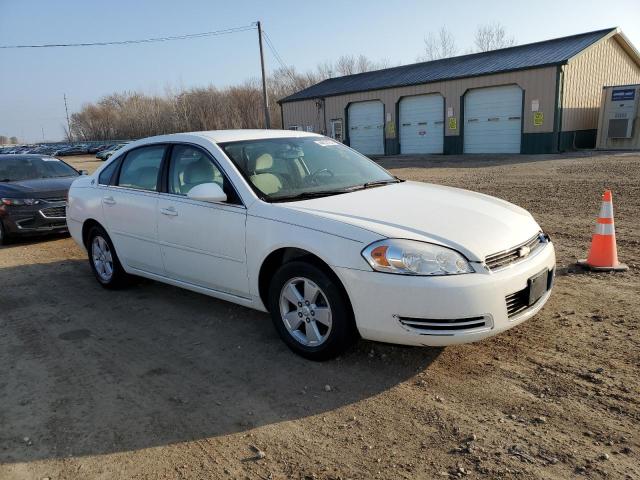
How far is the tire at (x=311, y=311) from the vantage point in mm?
3463

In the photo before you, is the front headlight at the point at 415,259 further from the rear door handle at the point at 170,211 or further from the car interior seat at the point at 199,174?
the rear door handle at the point at 170,211

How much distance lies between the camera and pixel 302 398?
3279mm

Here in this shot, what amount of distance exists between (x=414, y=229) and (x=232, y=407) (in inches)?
63.3

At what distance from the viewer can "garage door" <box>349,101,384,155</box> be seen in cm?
3014

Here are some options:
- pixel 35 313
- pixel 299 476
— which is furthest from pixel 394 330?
pixel 35 313

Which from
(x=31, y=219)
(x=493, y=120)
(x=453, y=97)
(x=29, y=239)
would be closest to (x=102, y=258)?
(x=31, y=219)

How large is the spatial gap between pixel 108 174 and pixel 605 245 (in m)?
5.37

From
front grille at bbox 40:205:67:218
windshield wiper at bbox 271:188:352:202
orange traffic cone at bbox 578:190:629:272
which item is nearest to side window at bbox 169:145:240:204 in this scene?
windshield wiper at bbox 271:188:352:202

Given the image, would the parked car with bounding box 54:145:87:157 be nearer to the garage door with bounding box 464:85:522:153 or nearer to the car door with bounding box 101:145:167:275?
the garage door with bounding box 464:85:522:153

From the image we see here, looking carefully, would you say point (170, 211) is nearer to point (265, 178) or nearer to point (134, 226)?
point (134, 226)

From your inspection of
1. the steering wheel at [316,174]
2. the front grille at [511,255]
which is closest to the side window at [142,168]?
the steering wheel at [316,174]

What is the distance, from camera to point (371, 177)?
4754mm

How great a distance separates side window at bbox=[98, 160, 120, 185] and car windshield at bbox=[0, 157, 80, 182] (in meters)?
4.71

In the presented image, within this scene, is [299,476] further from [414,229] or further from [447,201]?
[447,201]
